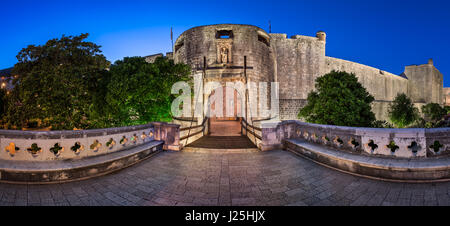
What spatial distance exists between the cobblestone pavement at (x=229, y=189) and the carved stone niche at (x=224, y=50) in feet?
31.1

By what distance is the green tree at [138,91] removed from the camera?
20.8 ft

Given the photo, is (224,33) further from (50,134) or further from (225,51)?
(50,134)

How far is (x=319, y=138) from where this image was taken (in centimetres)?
479

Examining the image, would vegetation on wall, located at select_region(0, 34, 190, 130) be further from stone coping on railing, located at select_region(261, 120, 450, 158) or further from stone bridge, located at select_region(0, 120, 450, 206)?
stone coping on railing, located at select_region(261, 120, 450, 158)

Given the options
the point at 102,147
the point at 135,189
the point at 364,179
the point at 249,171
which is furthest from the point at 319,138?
the point at 102,147

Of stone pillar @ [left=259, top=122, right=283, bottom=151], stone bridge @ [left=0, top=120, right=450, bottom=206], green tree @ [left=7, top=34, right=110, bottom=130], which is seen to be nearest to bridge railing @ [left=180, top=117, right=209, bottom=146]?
stone bridge @ [left=0, top=120, right=450, bottom=206]

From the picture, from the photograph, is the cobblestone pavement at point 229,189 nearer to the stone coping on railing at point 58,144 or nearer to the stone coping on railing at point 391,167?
the stone coping on railing at point 391,167

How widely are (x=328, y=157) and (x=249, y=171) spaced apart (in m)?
1.90

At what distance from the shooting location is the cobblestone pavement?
2559mm

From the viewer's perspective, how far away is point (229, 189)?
120 inches

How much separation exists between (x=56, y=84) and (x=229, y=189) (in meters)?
6.22

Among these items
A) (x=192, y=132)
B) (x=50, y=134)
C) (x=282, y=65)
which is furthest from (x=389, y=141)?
(x=282, y=65)

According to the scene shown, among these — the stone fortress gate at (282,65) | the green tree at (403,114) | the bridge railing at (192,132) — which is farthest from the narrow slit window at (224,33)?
the green tree at (403,114)

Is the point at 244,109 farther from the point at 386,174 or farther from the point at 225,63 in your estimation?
the point at 386,174
